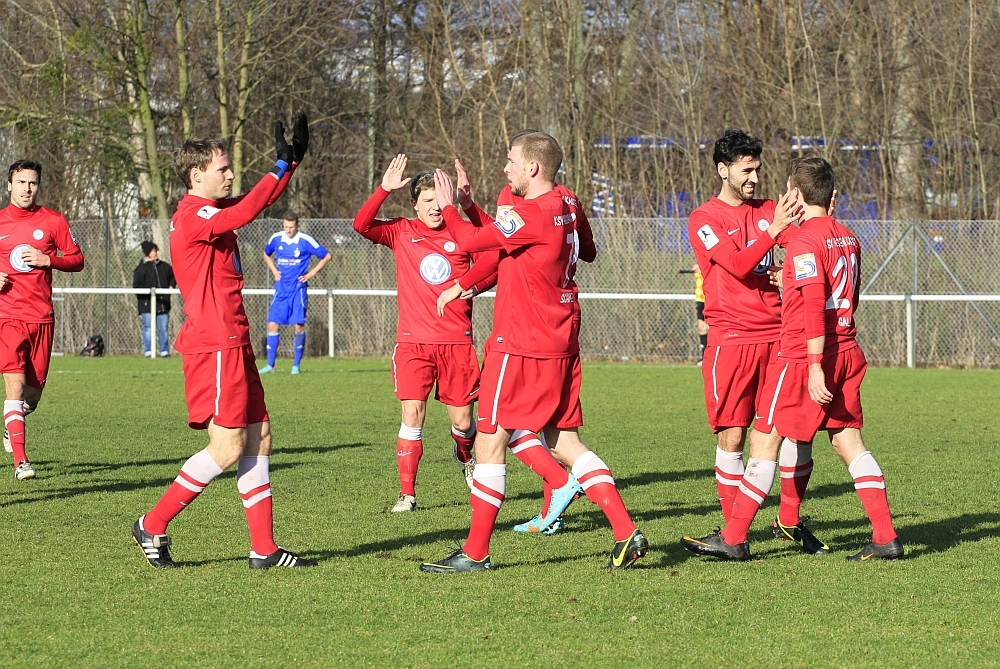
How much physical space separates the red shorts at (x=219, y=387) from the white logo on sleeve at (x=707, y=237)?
224cm

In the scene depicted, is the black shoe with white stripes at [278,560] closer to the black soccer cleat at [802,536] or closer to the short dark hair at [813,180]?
the black soccer cleat at [802,536]

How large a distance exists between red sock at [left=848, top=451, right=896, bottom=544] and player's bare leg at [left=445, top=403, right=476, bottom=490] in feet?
9.19

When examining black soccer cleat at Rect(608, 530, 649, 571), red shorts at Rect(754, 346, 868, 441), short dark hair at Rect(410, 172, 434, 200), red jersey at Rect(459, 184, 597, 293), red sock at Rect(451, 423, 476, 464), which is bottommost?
black soccer cleat at Rect(608, 530, 649, 571)

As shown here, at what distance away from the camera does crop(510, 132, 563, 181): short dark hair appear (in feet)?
19.9

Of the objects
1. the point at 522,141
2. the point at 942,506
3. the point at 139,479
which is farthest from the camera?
the point at 139,479

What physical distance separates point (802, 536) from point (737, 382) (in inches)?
33.1

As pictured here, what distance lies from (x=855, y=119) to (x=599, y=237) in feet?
16.7

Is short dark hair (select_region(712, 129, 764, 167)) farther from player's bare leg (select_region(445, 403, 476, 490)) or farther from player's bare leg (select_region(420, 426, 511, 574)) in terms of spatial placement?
player's bare leg (select_region(445, 403, 476, 490))

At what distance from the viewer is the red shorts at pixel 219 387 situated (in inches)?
241

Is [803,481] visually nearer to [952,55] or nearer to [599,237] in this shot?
[599,237]

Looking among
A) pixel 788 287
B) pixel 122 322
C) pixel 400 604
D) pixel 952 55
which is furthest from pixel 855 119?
pixel 400 604

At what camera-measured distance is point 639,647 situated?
4855 millimetres

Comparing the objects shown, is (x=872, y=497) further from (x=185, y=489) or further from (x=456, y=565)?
(x=185, y=489)

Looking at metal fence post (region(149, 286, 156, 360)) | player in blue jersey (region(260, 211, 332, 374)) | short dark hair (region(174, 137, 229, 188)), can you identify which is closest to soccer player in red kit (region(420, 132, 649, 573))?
short dark hair (region(174, 137, 229, 188))
